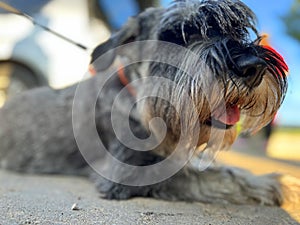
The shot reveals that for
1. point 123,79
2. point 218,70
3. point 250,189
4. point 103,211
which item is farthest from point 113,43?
point 250,189

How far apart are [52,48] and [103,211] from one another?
723 cm

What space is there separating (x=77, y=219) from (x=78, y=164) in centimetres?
220

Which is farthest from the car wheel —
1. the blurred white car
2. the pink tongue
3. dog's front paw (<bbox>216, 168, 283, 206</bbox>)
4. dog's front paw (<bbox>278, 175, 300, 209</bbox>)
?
the pink tongue

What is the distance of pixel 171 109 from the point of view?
11.5ft

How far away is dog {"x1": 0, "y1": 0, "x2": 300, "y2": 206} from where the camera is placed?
10.6 ft

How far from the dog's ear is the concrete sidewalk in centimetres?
121

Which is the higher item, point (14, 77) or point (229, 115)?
point (229, 115)

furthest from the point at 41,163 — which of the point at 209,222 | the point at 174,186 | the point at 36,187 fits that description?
the point at 209,222

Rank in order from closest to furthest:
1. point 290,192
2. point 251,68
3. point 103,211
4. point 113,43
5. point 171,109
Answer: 1. point 251,68
2. point 103,211
3. point 171,109
4. point 290,192
5. point 113,43

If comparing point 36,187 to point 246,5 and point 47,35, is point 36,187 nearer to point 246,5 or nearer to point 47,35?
point 246,5

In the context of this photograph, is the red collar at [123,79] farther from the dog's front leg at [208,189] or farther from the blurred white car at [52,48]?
the blurred white car at [52,48]

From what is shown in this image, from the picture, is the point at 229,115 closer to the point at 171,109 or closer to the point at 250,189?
the point at 171,109

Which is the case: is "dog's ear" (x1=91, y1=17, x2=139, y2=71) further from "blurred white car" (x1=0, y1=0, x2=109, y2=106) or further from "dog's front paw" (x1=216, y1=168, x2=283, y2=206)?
"blurred white car" (x1=0, y1=0, x2=109, y2=106)

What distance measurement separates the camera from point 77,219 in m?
2.87
